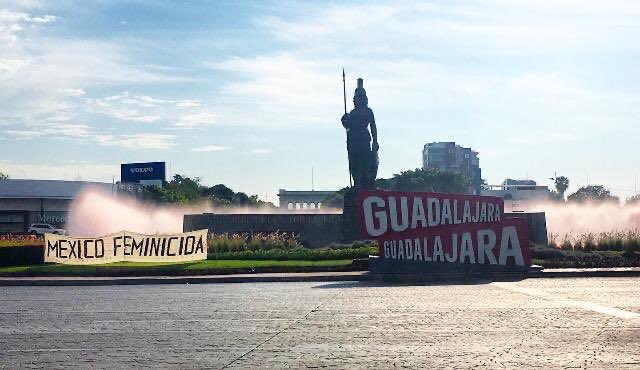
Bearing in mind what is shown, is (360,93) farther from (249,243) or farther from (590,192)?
(590,192)

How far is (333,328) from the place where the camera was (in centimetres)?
1297

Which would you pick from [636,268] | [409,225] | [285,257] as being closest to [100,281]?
[285,257]

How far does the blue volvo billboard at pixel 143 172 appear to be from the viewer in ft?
414

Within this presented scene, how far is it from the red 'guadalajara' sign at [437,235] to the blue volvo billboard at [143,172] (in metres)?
104

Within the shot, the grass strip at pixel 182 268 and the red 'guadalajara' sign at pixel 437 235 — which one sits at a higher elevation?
the red 'guadalajara' sign at pixel 437 235

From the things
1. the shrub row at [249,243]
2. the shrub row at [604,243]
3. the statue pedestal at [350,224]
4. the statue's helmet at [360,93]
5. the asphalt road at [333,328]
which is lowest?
the asphalt road at [333,328]

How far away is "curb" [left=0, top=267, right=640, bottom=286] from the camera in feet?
79.6


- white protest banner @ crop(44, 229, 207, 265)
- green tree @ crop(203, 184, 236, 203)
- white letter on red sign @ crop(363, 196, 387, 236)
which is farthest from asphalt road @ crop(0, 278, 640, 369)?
green tree @ crop(203, 184, 236, 203)

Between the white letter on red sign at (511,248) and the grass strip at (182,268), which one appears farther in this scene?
the grass strip at (182,268)

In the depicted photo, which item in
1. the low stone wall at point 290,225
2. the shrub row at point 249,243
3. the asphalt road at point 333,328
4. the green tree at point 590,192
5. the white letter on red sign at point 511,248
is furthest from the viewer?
the green tree at point 590,192

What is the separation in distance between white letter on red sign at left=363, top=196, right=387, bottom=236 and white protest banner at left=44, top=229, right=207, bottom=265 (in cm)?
832

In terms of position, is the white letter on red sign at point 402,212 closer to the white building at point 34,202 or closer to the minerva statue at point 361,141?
the minerva statue at point 361,141

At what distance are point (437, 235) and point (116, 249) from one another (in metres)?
12.2

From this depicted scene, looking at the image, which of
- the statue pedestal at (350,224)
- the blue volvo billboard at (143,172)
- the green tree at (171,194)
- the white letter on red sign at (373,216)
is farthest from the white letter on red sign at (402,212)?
the blue volvo billboard at (143,172)
